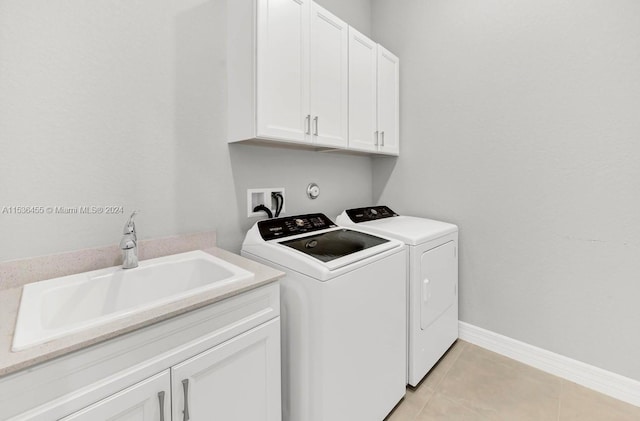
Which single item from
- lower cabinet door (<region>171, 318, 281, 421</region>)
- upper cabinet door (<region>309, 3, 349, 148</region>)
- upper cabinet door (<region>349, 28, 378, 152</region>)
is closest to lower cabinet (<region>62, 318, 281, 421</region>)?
lower cabinet door (<region>171, 318, 281, 421</region>)

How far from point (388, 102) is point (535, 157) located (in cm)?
108

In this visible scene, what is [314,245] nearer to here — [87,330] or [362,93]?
[87,330]

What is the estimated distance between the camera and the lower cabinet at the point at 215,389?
0.75 m

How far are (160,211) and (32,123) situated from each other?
0.55 meters

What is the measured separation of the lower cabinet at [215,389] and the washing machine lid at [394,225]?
917 millimetres

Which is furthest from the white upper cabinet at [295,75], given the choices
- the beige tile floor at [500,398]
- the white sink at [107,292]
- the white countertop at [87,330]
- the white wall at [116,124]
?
the beige tile floor at [500,398]

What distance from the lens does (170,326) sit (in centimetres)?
82

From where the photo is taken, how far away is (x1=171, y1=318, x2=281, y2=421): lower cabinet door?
2.82ft

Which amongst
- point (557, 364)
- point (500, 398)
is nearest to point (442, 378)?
point (500, 398)

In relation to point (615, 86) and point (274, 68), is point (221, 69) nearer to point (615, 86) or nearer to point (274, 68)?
point (274, 68)

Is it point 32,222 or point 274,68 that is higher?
point 274,68

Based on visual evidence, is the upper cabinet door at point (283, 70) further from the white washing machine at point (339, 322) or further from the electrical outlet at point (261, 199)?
the white washing machine at point (339, 322)

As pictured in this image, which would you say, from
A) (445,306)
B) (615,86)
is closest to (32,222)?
(445,306)

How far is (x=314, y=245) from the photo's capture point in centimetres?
145
